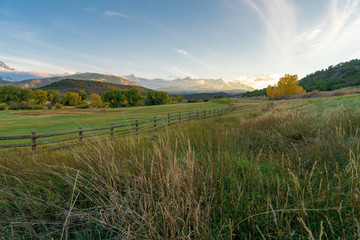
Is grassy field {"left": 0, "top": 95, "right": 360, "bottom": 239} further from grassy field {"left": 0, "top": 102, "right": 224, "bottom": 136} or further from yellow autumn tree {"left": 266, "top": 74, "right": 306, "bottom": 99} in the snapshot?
yellow autumn tree {"left": 266, "top": 74, "right": 306, "bottom": 99}

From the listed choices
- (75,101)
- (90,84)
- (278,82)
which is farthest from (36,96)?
(278,82)

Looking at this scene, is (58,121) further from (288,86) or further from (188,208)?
(288,86)

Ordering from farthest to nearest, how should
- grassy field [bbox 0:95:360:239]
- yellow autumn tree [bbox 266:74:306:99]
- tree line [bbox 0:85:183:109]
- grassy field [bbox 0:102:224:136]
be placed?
tree line [bbox 0:85:183:109] → yellow autumn tree [bbox 266:74:306:99] → grassy field [bbox 0:102:224:136] → grassy field [bbox 0:95:360:239]

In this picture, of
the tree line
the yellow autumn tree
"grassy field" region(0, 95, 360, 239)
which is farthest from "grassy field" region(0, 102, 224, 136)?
the yellow autumn tree

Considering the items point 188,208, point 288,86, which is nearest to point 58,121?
point 188,208

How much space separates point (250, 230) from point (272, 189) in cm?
65

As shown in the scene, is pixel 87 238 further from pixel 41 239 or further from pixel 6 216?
pixel 6 216

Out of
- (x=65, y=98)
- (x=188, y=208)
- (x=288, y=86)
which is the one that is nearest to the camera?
(x=188, y=208)

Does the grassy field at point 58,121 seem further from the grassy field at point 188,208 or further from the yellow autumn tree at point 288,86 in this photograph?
the yellow autumn tree at point 288,86

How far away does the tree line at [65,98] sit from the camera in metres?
70.4

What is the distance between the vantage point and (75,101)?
290ft

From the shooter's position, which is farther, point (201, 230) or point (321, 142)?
point (321, 142)

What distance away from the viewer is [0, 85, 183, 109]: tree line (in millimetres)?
70438

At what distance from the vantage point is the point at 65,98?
3457 inches
